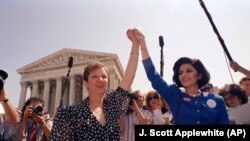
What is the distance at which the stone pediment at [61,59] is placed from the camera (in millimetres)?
48250

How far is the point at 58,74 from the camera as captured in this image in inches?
1900

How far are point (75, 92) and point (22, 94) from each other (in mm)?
9015

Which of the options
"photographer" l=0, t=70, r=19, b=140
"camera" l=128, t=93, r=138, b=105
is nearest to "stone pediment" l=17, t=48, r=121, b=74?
"camera" l=128, t=93, r=138, b=105

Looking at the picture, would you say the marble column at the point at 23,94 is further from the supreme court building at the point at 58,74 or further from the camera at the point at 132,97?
the camera at the point at 132,97

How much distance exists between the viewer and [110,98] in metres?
2.88

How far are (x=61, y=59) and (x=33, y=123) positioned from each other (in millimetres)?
45536

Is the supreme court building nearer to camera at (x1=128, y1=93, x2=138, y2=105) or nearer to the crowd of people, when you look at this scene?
camera at (x1=128, y1=93, x2=138, y2=105)

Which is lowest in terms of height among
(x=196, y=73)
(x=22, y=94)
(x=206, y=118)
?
(x=206, y=118)

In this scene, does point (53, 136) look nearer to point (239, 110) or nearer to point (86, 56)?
point (239, 110)

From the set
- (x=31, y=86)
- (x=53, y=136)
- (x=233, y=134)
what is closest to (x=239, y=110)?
(x=233, y=134)

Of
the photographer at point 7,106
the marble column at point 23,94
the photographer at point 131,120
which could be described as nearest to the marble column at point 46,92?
the marble column at point 23,94

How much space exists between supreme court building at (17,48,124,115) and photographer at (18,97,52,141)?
3993 centimetres

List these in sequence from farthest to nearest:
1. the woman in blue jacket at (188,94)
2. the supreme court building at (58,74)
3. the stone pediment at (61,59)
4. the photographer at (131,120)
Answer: the stone pediment at (61,59) → the supreme court building at (58,74) → the photographer at (131,120) → the woman in blue jacket at (188,94)

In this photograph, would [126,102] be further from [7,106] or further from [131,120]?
[131,120]
